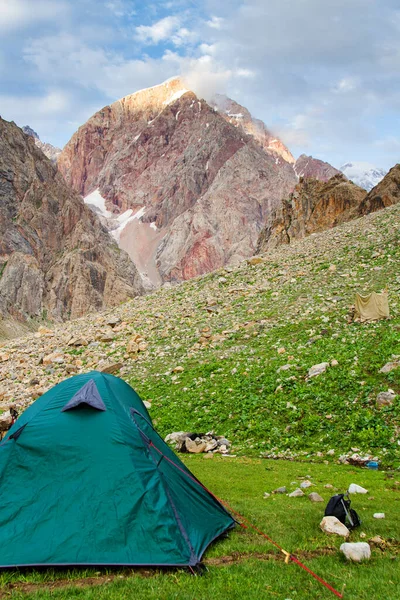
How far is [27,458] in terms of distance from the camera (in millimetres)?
8438

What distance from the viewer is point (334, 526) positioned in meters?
8.34

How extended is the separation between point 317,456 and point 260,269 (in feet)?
72.6

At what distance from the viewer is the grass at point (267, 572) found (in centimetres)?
632

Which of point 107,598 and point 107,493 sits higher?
point 107,493

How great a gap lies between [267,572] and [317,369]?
36.1 ft

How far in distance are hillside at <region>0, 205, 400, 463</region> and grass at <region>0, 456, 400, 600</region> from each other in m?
4.36

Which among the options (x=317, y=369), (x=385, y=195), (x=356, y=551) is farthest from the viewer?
(x=385, y=195)

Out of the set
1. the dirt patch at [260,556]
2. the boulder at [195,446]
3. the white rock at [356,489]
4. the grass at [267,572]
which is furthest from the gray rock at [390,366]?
the dirt patch at [260,556]

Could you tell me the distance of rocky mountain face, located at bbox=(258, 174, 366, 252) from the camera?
7094 cm

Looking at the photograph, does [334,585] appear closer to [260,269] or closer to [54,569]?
[54,569]

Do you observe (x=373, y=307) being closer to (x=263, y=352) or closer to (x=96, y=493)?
(x=263, y=352)

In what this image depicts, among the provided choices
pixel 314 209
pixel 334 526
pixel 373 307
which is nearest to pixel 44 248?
pixel 314 209

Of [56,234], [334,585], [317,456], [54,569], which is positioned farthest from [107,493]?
[56,234]

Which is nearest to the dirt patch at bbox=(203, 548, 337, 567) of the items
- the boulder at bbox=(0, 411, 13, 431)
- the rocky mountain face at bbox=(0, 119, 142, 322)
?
the boulder at bbox=(0, 411, 13, 431)
